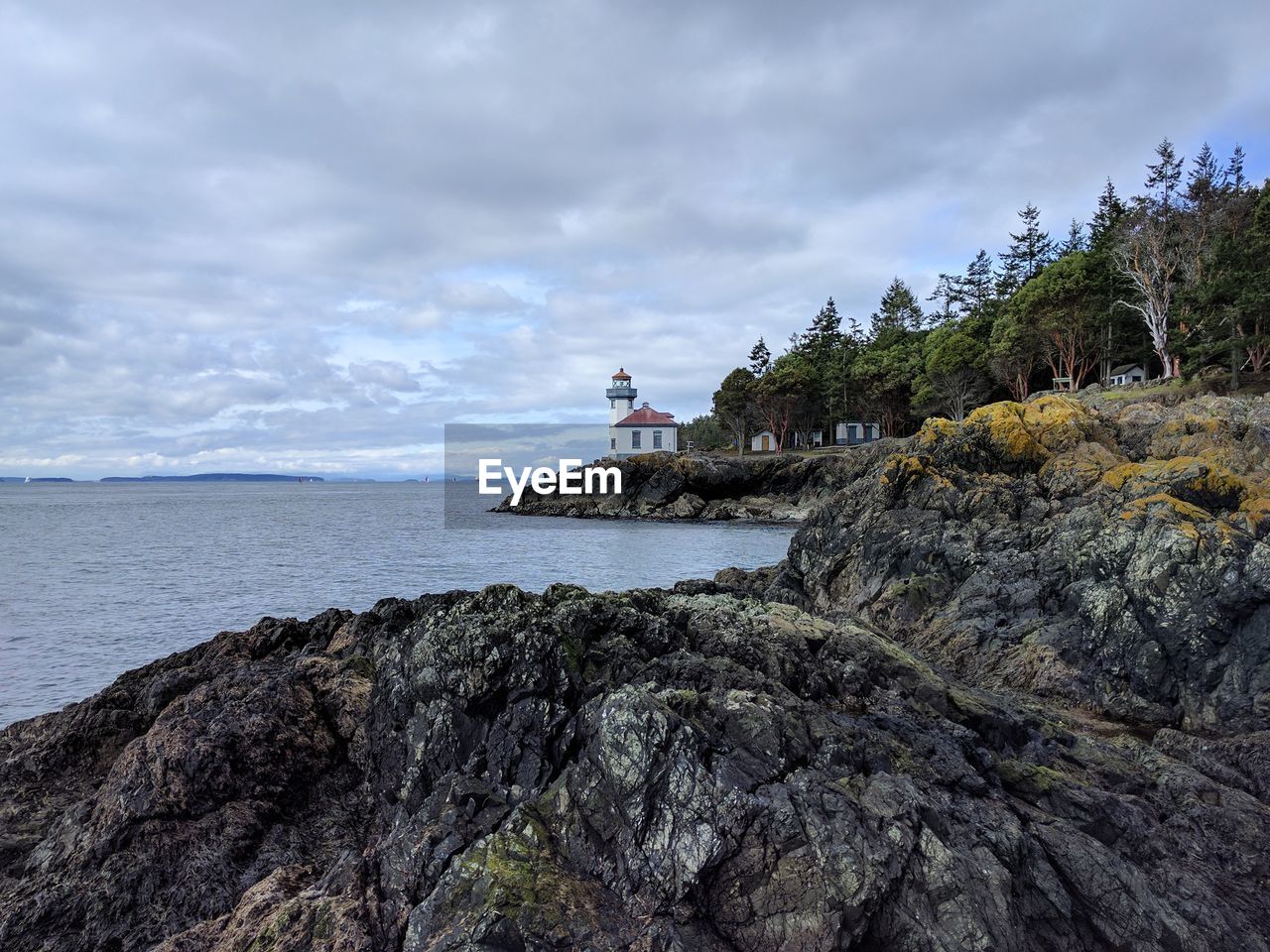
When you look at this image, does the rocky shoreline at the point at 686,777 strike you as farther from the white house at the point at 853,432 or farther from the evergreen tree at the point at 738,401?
the white house at the point at 853,432

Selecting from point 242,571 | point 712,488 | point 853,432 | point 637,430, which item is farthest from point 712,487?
point 242,571

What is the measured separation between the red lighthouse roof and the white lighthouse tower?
156cm

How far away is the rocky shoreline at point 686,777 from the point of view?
517 cm

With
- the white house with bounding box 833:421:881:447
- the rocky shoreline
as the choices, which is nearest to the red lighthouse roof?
the white house with bounding box 833:421:881:447

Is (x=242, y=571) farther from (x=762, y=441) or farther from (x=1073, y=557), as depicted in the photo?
(x=762, y=441)

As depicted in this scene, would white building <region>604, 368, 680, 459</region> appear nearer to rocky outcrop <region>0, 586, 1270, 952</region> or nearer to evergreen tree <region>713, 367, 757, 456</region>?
evergreen tree <region>713, 367, 757, 456</region>

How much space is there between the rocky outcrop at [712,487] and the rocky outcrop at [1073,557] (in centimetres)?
3616

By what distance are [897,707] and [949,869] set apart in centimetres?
348

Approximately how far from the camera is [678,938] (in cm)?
488

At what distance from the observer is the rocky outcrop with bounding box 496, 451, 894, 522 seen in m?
57.0

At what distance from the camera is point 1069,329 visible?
5206 centimetres

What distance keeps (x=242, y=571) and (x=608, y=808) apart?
30.3 meters

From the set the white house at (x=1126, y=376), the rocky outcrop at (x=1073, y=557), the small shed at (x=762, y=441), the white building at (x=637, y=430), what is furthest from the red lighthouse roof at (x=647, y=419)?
the rocky outcrop at (x=1073, y=557)

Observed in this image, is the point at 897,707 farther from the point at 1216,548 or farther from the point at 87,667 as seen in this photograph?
the point at 87,667
